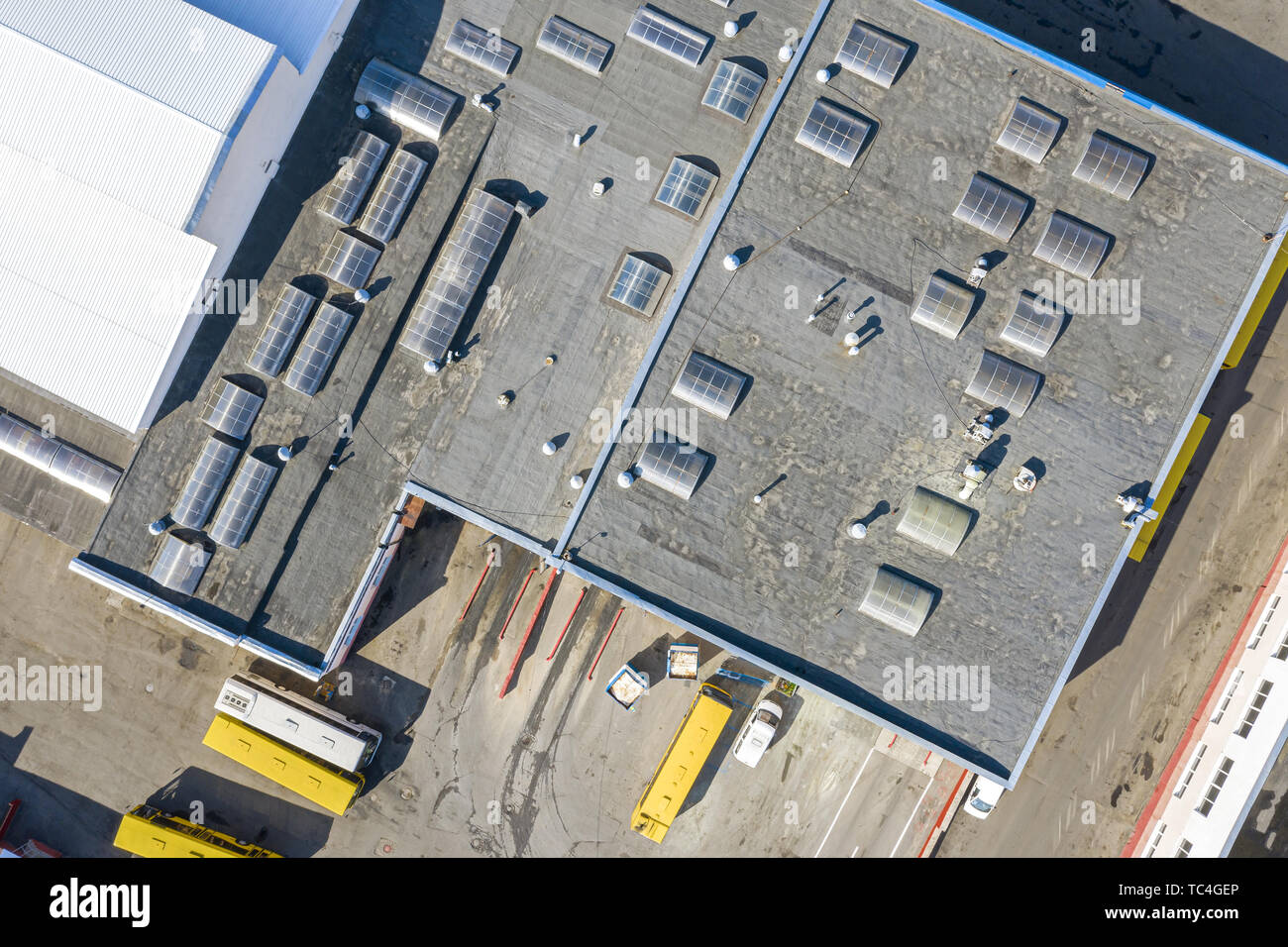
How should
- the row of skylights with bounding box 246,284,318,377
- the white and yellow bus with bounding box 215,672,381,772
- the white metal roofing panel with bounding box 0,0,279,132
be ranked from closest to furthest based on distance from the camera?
the white metal roofing panel with bounding box 0,0,279,132
the row of skylights with bounding box 246,284,318,377
the white and yellow bus with bounding box 215,672,381,772

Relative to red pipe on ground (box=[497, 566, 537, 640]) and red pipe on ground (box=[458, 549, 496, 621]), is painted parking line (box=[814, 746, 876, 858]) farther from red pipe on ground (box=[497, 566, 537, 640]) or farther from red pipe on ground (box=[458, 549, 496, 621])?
red pipe on ground (box=[458, 549, 496, 621])

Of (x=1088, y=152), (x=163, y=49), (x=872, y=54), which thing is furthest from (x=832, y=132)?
(x=163, y=49)

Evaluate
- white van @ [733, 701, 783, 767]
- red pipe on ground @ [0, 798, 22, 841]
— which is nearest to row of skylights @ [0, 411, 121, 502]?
red pipe on ground @ [0, 798, 22, 841]

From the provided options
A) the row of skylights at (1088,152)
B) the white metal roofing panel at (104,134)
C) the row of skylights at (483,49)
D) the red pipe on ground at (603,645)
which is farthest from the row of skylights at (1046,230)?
the white metal roofing panel at (104,134)

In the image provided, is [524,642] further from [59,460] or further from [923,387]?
[923,387]

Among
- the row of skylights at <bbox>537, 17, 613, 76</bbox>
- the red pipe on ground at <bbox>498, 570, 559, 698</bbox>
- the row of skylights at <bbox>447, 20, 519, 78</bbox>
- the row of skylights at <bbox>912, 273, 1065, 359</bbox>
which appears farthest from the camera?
the red pipe on ground at <bbox>498, 570, 559, 698</bbox>
